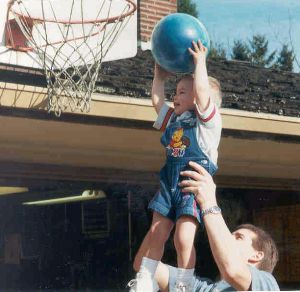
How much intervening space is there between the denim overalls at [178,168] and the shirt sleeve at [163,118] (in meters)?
0.18

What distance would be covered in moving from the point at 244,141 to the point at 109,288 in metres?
3.10

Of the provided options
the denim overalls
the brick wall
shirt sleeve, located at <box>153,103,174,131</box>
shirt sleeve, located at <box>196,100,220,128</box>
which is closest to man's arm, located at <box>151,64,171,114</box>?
shirt sleeve, located at <box>153,103,174,131</box>

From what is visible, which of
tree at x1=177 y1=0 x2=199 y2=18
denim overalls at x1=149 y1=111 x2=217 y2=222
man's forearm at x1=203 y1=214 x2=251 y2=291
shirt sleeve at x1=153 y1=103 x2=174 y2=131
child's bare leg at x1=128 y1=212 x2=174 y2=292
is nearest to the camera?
man's forearm at x1=203 y1=214 x2=251 y2=291

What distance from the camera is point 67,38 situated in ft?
26.3

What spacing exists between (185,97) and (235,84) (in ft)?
20.2

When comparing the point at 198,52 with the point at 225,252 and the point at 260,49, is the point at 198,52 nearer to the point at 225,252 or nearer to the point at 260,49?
the point at 225,252

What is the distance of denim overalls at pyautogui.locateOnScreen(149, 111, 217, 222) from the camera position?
471cm

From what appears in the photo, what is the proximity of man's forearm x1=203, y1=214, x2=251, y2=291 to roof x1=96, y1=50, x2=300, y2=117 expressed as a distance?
16.5 ft

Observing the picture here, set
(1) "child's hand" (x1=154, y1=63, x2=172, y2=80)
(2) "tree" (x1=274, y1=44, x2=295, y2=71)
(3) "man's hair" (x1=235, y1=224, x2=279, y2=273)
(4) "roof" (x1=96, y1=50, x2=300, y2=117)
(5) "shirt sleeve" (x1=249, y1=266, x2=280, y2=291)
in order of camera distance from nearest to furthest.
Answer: (5) "shirt sleeve" (x1=249, y1=266, x2=280, y2=291), (3) "man's hair" (x1=235, y1=224, x2=279, y2=273), (1) "child's hand" (x1=154, y1=63, x2=172, y2=80), (4) "roof" (x1=96, y1=50, x2=300, y2=117), (2) "tree" (x1=274, y1=44, x2=295, y2=71)

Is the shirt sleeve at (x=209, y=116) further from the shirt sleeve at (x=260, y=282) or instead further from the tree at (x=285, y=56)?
the tree at (x=285, y=56)

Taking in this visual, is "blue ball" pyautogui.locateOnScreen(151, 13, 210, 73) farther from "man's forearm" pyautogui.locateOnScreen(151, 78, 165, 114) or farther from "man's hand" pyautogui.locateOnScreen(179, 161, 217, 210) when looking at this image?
"man's hand" pyautogui.locateOnScreen(179, 161, 217, 210)

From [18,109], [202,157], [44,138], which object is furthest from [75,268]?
[202,157]

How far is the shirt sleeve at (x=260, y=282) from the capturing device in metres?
3.92

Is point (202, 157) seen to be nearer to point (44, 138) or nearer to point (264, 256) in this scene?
point (264, 256)
